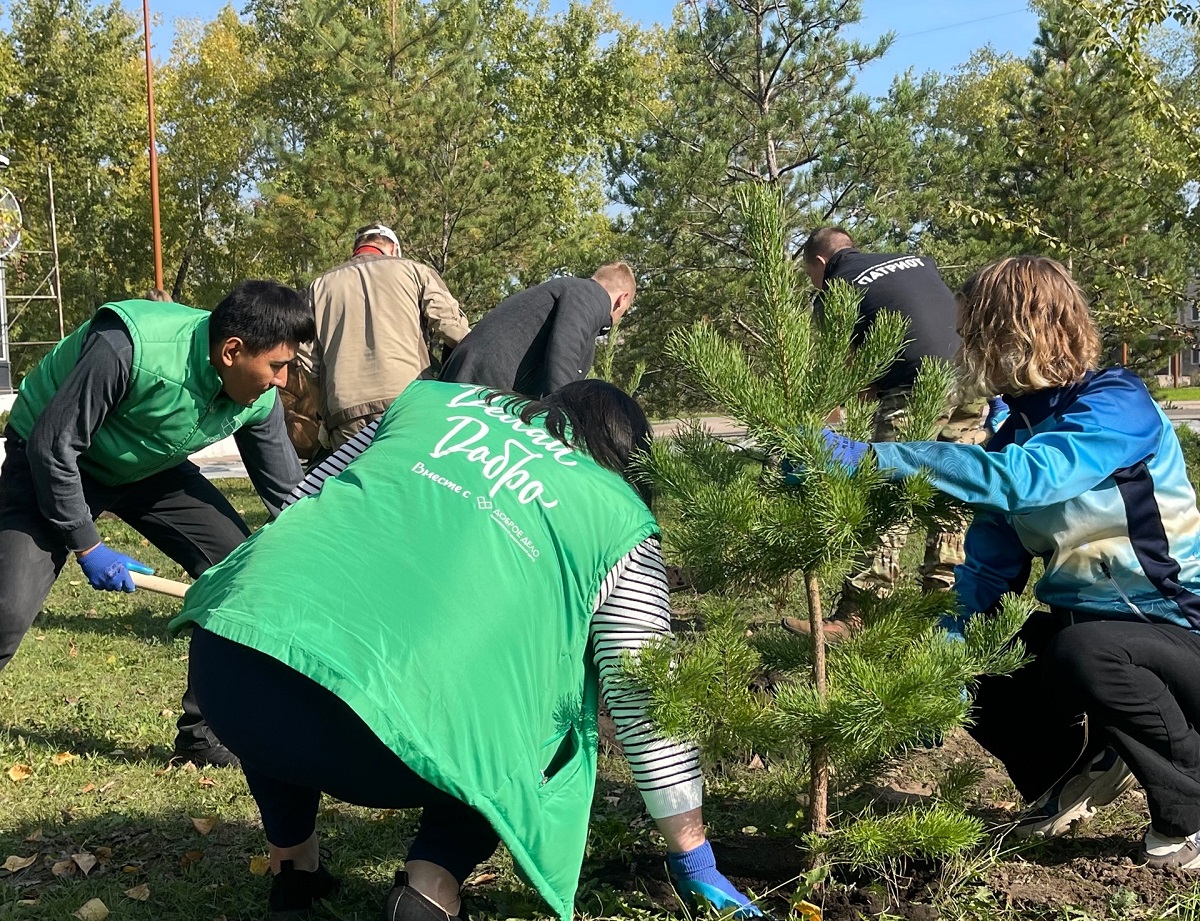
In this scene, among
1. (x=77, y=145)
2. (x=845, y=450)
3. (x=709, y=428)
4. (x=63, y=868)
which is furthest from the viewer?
(x=77, y=145)

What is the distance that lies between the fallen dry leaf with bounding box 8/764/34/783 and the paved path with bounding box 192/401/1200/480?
247 cm

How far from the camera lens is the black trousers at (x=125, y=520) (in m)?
3.41

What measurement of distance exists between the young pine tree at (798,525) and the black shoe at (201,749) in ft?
7.51

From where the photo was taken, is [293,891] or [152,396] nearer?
[293,891]

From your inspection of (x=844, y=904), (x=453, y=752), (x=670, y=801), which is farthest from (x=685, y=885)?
(x=453, y=752)

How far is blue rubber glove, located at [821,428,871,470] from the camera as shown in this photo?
84.8 inches

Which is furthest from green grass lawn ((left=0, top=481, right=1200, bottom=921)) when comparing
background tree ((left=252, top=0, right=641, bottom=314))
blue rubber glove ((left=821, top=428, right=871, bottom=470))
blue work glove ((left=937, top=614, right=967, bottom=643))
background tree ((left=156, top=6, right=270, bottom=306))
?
background tree ((left=156, top=6, right=270, bottom=306))

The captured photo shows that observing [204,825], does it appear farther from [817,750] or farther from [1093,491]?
[1093,491]

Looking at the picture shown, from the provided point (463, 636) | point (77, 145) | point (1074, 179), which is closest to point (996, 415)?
point (463, 636)

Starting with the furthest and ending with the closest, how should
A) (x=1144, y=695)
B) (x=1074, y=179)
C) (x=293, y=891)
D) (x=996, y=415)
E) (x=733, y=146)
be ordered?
(x=1074, y=179) < (x=733, y=146) < (x=996, y=415) < (x=293, y=891) < (x=1144, y=695)

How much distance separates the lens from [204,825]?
326cm

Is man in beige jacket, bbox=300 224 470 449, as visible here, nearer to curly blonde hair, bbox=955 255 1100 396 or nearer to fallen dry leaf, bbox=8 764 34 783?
fallen dry leaf, bbox=8 764 34 783

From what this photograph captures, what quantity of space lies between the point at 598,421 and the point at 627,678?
0.50 m

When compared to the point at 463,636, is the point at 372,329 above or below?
above
